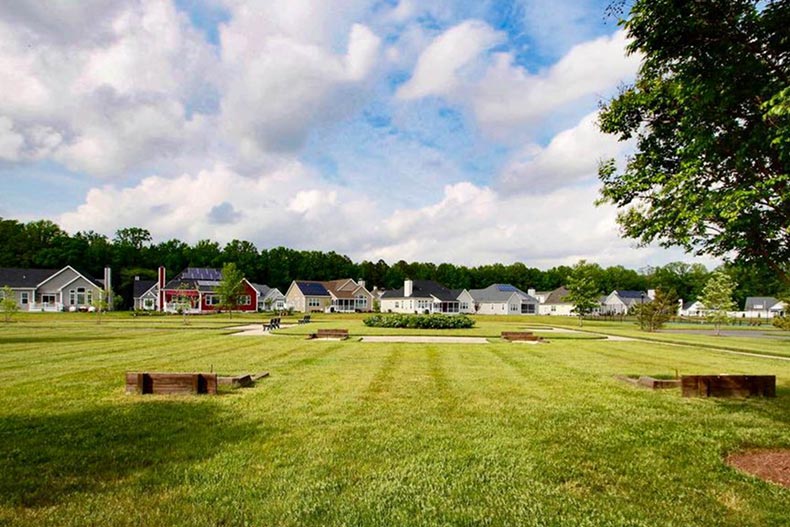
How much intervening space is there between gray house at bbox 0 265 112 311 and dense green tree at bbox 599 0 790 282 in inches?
3054

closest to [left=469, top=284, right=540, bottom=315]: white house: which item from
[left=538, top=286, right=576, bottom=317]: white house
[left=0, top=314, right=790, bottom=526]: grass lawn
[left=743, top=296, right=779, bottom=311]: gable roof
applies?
[left=538, top=286, right=576, bottom=317]: white house

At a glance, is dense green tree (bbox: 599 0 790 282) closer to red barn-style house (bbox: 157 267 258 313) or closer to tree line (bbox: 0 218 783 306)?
tree line (bbox: 0 218 783 306)

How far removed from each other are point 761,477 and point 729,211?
3757 millimetres

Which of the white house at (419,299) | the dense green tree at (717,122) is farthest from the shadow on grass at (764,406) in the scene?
the white house at (419,299)

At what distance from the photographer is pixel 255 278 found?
110 metres

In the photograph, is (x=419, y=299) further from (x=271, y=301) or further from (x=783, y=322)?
(x=783, y=322)

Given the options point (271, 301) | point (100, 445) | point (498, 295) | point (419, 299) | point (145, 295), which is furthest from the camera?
point (498, 295)

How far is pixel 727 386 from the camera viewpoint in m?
11.8

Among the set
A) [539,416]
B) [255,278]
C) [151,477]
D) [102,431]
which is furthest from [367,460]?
[255,278]

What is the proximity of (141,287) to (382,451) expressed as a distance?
88.0 m

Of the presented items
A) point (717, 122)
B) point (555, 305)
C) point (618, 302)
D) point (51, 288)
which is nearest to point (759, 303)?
point (618, 302)

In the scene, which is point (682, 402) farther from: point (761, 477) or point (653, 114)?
point (653, 114)

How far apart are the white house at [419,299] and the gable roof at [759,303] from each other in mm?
72765

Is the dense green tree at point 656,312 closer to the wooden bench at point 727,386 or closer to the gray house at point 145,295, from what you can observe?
the wooden bench at point 727,386
